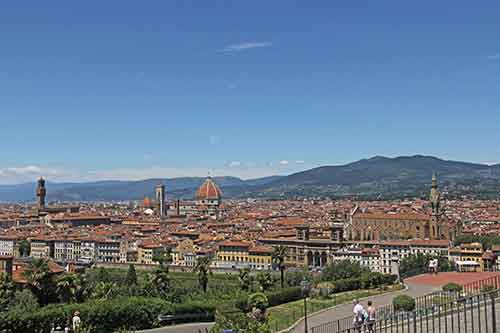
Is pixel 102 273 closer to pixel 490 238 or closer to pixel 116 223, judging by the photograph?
pixel 490 238

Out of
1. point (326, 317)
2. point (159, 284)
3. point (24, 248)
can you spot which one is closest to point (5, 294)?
point (159, 284)

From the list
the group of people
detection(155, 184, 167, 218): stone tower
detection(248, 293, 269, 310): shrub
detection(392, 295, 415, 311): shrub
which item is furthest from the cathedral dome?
the group of people

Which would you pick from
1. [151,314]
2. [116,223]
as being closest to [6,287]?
[151,314]

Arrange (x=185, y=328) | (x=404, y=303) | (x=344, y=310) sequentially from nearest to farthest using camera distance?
(x=404, y=303), (x=344, y=310), (x=185, y=328)

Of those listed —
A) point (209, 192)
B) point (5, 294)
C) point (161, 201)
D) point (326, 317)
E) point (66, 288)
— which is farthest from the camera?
point (161, 201)

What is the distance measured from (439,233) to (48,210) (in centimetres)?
7457

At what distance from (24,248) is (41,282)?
2206 inches

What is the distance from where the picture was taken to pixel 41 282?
940 inches

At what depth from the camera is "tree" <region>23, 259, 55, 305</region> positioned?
23.7m

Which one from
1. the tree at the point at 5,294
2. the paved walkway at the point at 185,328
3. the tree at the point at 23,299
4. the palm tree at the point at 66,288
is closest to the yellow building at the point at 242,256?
the tree at the point at 23,299

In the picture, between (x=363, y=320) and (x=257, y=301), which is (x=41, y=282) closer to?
(x=257, y=301)

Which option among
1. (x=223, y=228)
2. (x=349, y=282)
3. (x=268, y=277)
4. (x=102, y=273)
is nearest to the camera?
(x=349, y=282)

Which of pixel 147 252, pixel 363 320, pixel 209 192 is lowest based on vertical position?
pixel 147 252

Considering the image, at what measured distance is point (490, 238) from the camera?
6266cm
